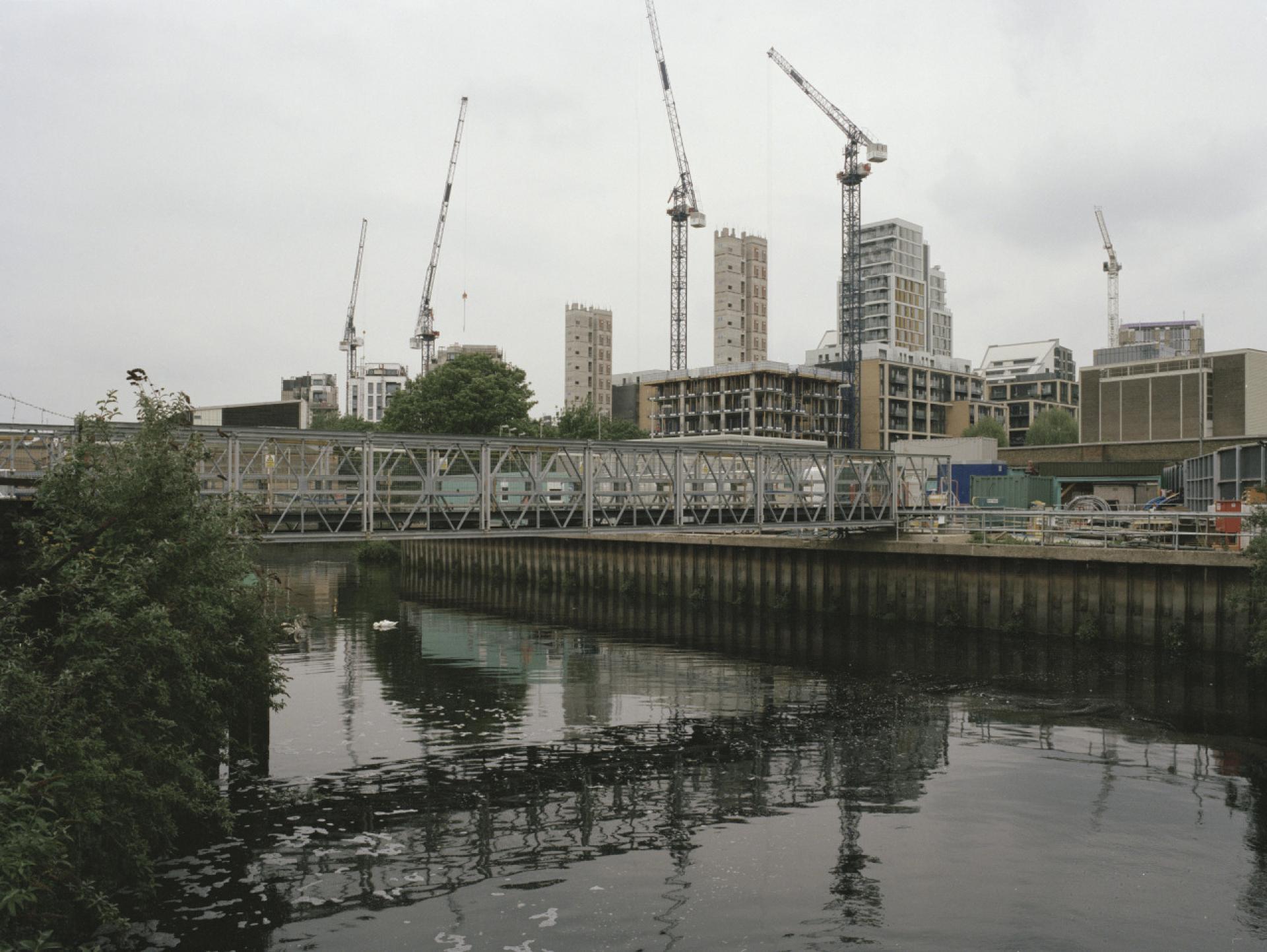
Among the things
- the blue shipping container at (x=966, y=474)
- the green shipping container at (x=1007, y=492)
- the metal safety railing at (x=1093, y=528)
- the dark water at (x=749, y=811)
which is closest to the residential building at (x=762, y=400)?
the blue shipping container at (x=966, y=474)

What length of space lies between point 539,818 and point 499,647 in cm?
2589

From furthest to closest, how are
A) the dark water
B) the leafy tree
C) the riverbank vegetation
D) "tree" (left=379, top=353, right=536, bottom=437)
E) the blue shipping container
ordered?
the leafy tree
"tree" (left=379, top=353, right=536, bottom=437)
the blue shipping container
the dark water
the riverbank vegetation

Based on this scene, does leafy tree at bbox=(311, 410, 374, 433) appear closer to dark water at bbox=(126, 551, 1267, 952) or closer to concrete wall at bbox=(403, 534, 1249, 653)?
concrete wall at bbox=(403, 534, 1249, 653)

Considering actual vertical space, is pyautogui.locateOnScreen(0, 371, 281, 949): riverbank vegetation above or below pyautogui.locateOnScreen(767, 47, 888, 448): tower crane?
below

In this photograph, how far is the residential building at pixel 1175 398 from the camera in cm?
11806

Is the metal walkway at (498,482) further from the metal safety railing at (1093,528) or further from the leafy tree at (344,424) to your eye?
the leafy tree at (344,424)

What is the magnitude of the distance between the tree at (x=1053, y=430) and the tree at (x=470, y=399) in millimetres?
98592

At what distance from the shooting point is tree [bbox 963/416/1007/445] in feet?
605

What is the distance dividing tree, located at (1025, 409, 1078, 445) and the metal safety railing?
120 meters

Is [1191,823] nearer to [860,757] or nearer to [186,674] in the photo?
[860,757]

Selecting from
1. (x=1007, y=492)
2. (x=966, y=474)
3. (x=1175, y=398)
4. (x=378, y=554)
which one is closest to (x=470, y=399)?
(x=378, y=554)

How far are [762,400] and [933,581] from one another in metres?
142

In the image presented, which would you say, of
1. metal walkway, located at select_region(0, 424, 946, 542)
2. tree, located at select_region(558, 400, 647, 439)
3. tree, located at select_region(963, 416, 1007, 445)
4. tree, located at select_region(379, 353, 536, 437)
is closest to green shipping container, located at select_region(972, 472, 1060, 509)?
metal walkway, located at select_region(0, 424, 946, 542)

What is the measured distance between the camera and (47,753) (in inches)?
559
